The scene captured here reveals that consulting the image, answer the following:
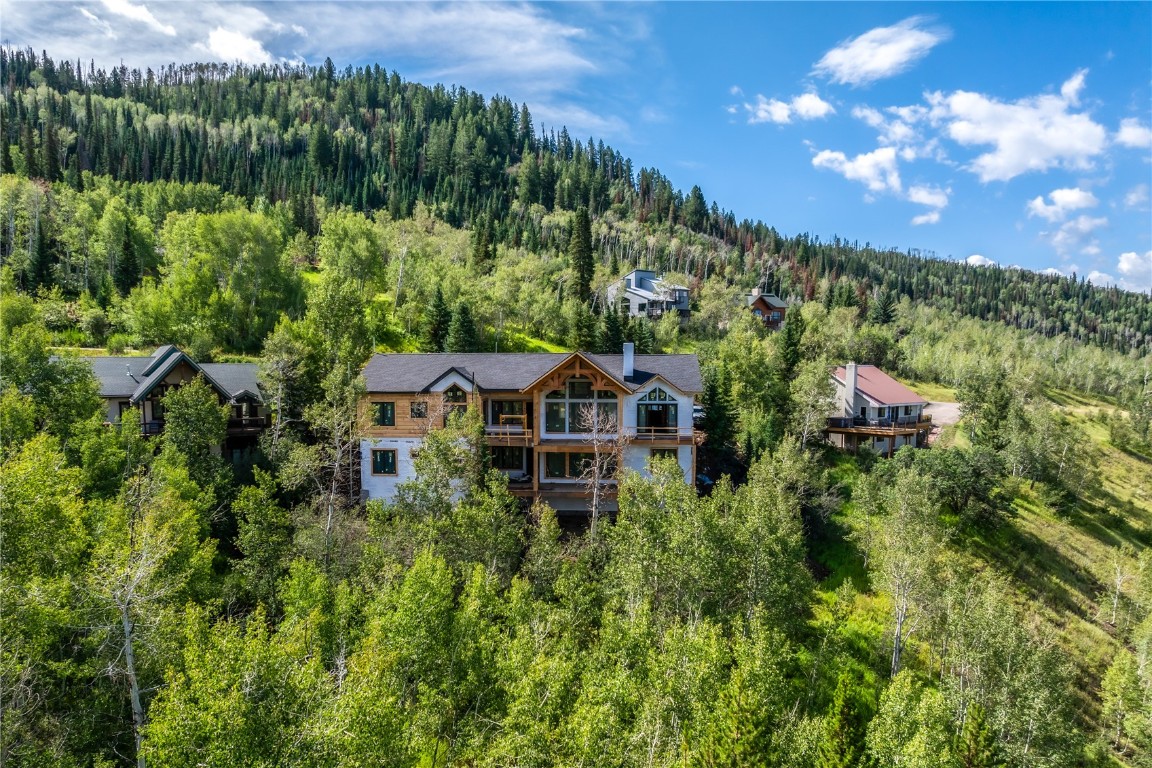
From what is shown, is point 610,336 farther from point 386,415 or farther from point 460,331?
point 386,415

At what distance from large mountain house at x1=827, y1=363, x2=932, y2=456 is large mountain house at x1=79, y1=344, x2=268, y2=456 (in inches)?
1740

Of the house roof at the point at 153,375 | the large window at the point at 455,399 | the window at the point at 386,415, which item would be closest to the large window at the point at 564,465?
the large window at the point at 455,399

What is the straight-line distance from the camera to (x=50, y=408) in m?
30.4

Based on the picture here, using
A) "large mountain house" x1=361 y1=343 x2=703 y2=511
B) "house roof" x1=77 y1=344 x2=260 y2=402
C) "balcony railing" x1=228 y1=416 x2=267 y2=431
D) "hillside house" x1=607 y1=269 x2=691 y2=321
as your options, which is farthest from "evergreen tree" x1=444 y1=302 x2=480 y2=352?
"hillside house" x1=607 y1=269 x2=691 y2=321

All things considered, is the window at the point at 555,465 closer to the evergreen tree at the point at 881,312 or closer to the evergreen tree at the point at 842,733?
the evergreen tree at the point at 842,733

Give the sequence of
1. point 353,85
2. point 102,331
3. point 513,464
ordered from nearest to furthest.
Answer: point 513,464 → point 102,331 → point 353,85

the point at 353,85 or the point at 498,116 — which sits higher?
the point at 353,85

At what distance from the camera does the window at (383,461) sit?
35.1 m

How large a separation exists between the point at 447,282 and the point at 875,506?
45.9 metres

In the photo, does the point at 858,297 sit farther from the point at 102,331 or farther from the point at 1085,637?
the point at 102,331

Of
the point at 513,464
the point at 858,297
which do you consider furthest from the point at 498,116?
the point at 513,464

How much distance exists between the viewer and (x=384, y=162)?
153 meters

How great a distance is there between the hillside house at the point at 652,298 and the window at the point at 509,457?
52766 mm

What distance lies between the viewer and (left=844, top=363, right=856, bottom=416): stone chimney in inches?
2056
